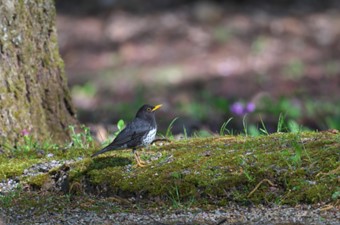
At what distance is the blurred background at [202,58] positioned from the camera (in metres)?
11.6

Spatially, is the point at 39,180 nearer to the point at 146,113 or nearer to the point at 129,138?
the point at 129,138

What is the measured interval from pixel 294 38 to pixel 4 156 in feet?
33.9

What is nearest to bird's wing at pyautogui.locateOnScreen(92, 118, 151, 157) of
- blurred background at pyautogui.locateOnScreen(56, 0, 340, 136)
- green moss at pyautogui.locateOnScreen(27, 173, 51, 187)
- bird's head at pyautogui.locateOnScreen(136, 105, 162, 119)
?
bird's head at pyautogui.locateOnScreen(136, 105, 162, 119)

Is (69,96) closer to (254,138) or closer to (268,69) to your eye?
(254,138)

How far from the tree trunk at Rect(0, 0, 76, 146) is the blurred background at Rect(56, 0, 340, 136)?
339 cm

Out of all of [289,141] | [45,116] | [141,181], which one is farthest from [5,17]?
[289,141]

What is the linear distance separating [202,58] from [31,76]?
27.7ft

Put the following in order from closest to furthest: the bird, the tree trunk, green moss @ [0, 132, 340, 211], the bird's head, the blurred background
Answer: green moss @ [0, 132, 340, 211]
the bird
the bird's head
the tree trunk
the blurred background

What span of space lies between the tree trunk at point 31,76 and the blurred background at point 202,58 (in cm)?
339

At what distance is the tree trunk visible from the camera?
619 centimetres

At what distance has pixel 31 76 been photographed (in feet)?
21.0

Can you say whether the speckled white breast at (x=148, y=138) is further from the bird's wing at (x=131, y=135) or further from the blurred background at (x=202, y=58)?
the blurred background at (x=202, y=58)

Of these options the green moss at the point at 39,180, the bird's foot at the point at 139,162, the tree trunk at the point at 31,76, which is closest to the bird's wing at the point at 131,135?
the bird's foot at the point at 139,162

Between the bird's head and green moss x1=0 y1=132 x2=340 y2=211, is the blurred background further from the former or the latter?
green moss x1=0 y1=132 x2=340 y2=211
